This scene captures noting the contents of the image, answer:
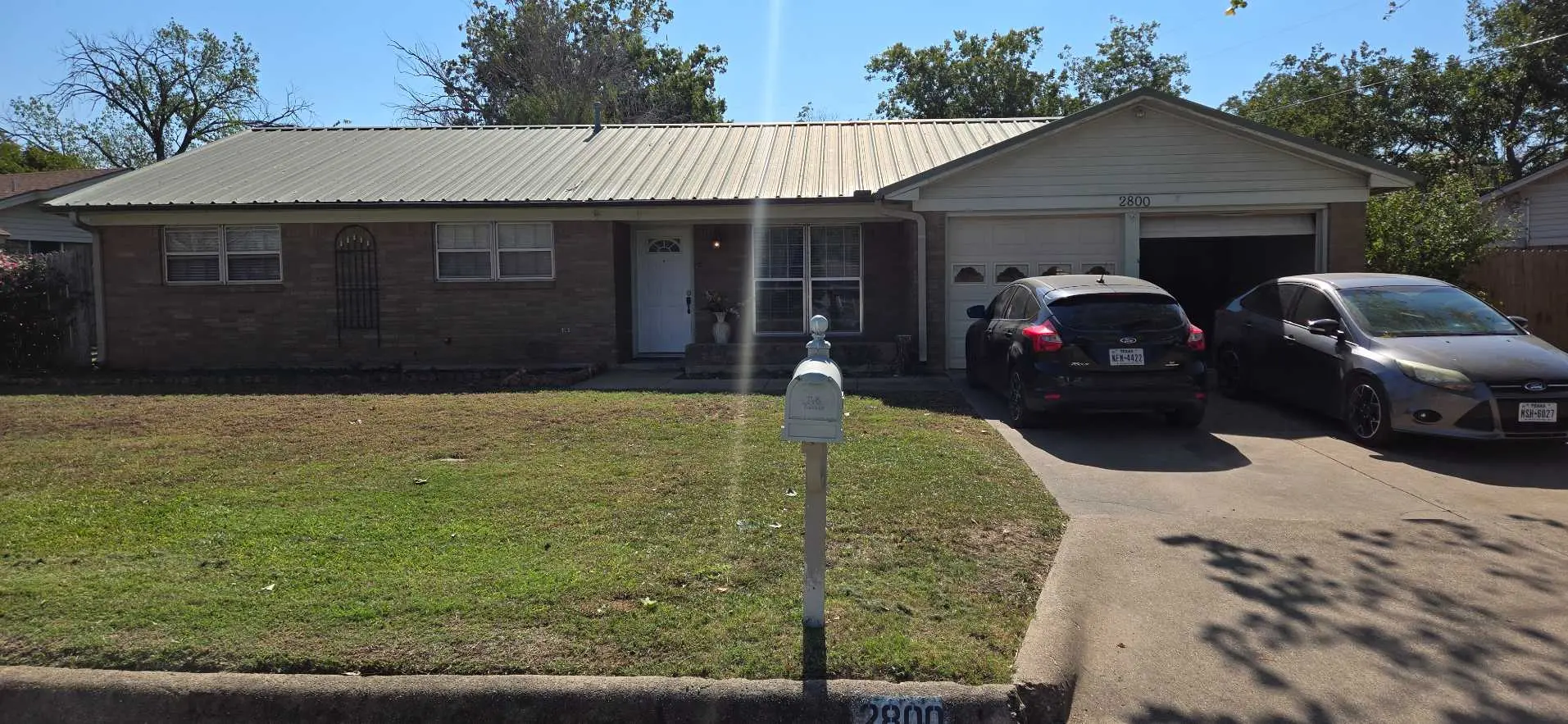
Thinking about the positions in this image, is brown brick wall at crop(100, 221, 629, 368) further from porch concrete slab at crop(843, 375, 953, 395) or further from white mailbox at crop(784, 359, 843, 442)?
white mailbox at crop(784, 359, 843, 442)

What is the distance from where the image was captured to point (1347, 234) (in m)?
13.6

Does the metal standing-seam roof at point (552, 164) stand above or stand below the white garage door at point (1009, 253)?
above

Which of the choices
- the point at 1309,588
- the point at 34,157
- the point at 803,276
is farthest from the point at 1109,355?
the point at 34,157

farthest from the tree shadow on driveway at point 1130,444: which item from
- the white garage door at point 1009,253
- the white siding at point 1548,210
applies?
the white siding at point 1548,210

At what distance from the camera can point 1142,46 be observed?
47500 millimetres

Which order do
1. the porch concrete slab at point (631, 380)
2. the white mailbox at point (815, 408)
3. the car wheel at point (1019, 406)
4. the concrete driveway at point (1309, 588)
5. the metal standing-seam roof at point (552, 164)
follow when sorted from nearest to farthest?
the concrete driveway at point (1309, 588), the white mailbox at point (815, 408), the car wheel at point (1019, 406), the porch concrete slab at point (631, 380), the metal standing-seam roof at point (552, 164)

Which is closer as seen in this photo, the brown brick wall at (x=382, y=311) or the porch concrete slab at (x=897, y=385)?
the porch concrete slab at (x=897, y=385)

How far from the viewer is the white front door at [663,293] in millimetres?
16594

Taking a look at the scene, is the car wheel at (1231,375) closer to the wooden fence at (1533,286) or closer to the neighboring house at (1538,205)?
the wooden fence at (1533,286)

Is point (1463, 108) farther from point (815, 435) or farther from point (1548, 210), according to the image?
point (815, 435)

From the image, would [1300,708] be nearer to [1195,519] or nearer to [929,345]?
[1195,519]

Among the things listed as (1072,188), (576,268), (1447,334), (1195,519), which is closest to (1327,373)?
(1447,334)

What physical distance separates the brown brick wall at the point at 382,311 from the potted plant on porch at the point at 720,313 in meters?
1.39

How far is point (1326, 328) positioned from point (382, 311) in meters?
12.6
